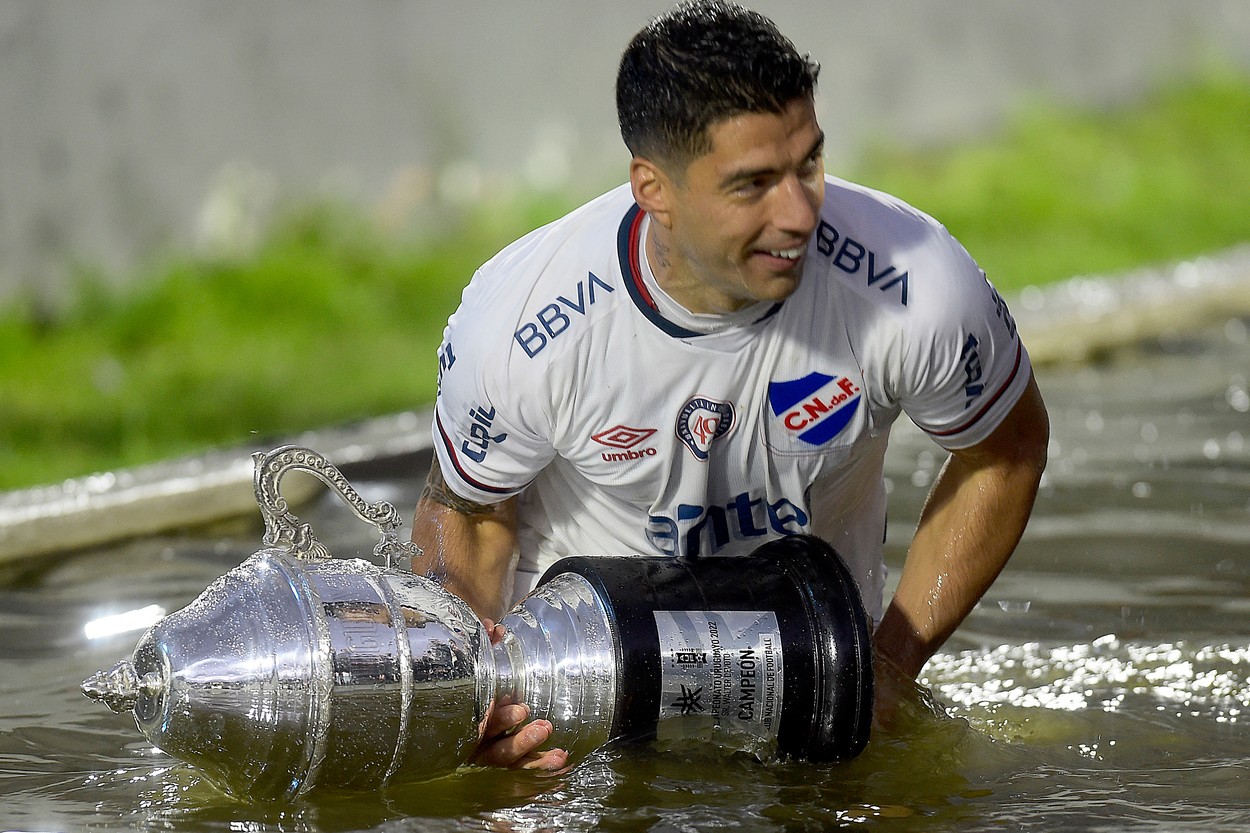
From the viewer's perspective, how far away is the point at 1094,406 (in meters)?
5.62

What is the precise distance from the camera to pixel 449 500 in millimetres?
2924

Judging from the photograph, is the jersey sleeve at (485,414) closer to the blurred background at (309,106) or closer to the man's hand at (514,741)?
the man's hand at (514,741)

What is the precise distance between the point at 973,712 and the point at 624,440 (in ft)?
2.96

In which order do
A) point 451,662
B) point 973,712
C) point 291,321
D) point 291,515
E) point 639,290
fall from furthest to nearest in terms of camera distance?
point 291,321 < point 973,712 < point 639,290 < point 291,515 < point 451,662

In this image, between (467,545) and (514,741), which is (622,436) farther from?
(514,741)

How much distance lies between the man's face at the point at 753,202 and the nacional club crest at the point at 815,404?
183mm

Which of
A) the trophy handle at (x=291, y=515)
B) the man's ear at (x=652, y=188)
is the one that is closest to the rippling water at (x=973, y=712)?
the trophy handle at (x=291, y=515)

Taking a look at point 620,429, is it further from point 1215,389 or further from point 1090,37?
point 1090,37

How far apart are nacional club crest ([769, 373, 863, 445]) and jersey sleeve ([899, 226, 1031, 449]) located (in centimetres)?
9

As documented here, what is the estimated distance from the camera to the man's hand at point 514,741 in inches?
97.3

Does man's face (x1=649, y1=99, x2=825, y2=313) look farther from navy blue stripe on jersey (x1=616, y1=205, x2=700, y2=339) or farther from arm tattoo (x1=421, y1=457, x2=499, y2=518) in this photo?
arm tattoo (x1=421, y1=457, x2=499, y2=518)

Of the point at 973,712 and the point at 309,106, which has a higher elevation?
the point at 309,106

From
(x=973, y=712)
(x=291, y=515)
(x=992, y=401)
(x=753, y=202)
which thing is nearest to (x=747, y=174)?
(x=753, y=202)

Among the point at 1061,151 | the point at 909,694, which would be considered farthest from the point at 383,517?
the point at 1061,151
